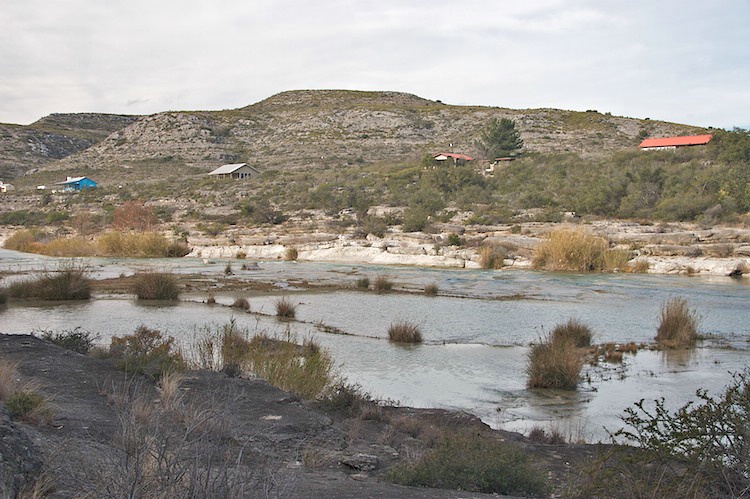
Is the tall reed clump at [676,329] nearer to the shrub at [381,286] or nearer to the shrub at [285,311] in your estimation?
the shrub at [285,311]

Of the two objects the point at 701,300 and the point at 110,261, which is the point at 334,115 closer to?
the point at 110,261

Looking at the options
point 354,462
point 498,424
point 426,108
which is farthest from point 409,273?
point 426,108

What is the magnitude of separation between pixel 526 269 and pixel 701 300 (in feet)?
→ 37.2

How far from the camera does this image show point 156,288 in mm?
22969

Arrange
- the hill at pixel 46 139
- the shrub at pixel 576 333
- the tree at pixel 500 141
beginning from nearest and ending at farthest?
the shrub at pixel 576 333, the tree at pixel 500 141, the hill at pixel 46 139

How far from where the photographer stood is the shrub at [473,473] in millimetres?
6582

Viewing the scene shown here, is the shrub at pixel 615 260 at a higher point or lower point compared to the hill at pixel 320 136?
lower

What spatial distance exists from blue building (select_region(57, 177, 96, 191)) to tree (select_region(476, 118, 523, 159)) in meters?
41.6

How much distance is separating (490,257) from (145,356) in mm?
25294

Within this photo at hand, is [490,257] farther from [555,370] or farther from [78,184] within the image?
[78,184]

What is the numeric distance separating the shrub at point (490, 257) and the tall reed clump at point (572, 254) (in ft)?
5.65

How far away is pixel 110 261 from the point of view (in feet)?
127

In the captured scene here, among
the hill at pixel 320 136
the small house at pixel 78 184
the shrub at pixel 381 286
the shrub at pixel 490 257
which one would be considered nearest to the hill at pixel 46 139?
the hill at pixel 320 136

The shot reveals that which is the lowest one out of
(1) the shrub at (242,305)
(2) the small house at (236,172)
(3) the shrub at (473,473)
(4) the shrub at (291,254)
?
(4) the shrub at (291,254)
